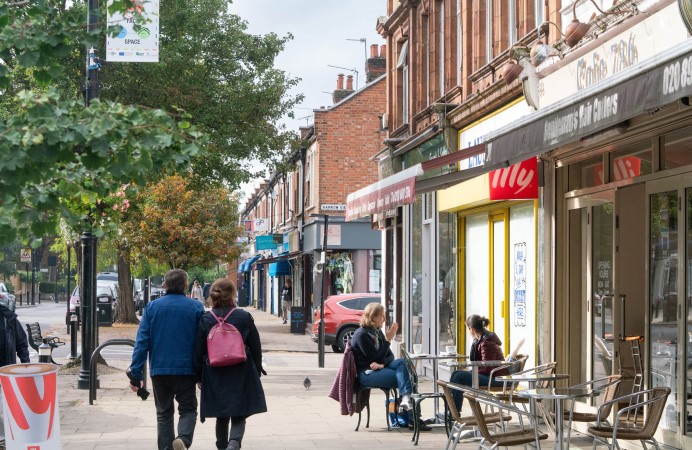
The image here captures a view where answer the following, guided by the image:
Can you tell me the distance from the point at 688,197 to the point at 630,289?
1978 millimetres

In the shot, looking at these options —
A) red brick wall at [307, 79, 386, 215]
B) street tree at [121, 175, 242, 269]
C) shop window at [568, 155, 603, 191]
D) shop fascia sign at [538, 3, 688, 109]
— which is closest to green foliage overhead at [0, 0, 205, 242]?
shop fascia sign at [538, 3, 688, 109]

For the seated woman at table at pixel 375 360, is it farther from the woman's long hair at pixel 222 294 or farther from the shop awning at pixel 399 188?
the woman's long hair at pixel 222 294

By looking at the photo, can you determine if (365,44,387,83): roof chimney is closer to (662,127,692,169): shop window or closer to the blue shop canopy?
the blue shop canopy

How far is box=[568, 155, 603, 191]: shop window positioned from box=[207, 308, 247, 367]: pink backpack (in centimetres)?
456

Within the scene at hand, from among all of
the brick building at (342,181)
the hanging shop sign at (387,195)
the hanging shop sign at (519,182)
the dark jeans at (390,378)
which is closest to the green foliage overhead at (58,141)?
the dark jeans at (390,378)

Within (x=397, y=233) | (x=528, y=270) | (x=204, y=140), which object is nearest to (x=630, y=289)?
(x=528, y=270)

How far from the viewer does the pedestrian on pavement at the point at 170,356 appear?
8.95 m

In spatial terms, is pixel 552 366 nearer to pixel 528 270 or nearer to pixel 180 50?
pixel 528 270

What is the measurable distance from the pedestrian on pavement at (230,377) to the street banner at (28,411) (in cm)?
172

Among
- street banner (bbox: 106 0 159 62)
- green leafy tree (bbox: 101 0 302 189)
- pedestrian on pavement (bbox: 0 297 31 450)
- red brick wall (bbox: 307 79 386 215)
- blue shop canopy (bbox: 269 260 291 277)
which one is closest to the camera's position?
pedestrian on pavement (bbox: 0 297 31 450)

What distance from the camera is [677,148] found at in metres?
9.68

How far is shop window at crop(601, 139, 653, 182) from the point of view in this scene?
10.4m

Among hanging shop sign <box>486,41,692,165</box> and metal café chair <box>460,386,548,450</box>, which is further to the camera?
metal café chair <box>460,386,548,450</box>

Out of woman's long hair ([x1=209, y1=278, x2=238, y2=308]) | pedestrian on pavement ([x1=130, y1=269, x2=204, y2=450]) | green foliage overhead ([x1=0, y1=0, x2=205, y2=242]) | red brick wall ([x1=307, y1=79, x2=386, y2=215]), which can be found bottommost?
pedestrian on pavement ([x1=130, y1=269, x2=204, y2=450])
